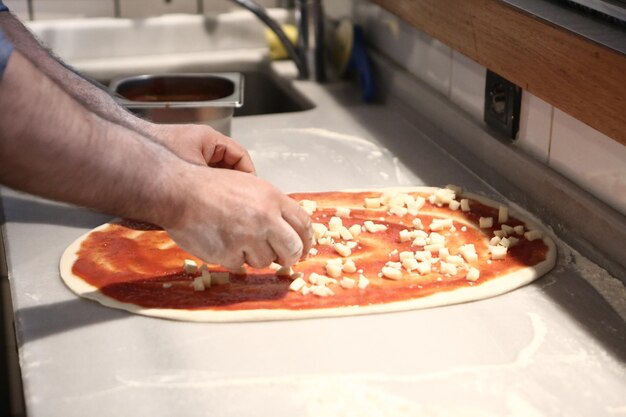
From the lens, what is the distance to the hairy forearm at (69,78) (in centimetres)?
132

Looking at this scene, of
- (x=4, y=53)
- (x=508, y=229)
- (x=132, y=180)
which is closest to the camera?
(x=4, y=53)

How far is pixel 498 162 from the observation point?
5.01 feet

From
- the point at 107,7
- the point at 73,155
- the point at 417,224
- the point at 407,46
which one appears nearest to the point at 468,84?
the point at 407,46

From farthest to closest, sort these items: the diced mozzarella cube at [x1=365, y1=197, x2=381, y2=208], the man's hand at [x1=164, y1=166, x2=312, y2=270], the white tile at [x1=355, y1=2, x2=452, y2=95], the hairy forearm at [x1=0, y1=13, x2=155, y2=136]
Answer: the white tile at [x1=355, y1=2, x2=452, y2=95] → the diced mozzarella cube at [x1=365, y1=197, x2=381, y2=208] → the hairy forearm at [x1=0, y1=13, x2=155, y2=136] → the man's hand at [x1=164, y1=166, x2=312, y2=270]

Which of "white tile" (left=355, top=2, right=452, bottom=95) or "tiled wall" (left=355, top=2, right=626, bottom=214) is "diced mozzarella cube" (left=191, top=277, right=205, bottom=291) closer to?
"tiled wall" (left=355, top=2, right=626, bottom=214)

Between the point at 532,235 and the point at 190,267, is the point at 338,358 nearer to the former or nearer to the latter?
the point at 190,267

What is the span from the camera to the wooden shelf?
1.12m

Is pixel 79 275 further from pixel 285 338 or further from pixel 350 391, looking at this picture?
pixel 350 391

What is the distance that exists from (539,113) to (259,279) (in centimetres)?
52

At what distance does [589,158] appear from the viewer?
4.21 ft

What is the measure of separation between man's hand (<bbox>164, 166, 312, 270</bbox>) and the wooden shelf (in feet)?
1.27

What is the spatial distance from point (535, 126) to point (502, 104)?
0.31ft

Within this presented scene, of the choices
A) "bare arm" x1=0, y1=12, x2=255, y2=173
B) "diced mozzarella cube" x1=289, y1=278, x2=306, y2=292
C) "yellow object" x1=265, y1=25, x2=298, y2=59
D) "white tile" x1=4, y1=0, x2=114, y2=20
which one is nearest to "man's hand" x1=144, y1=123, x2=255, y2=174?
"bare arm" x1=0, y1=12, x2=255, y2=173

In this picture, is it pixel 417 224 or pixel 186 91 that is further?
pixel 186 91
